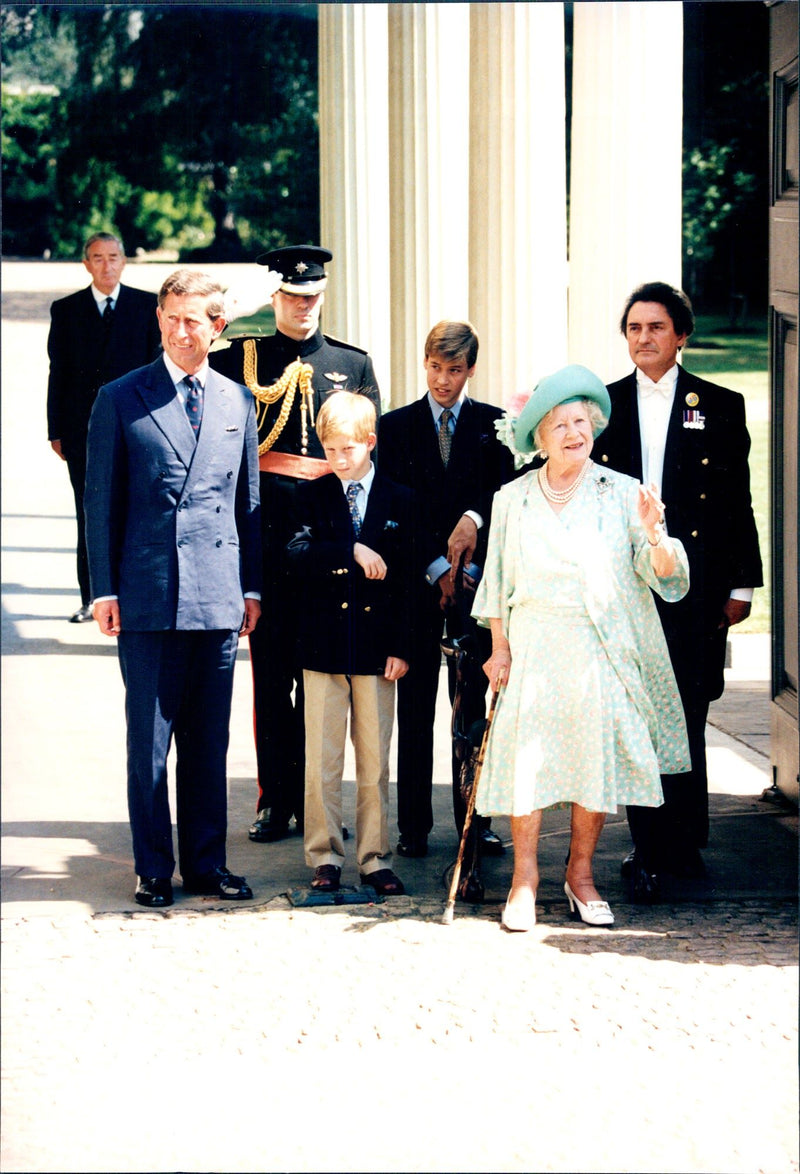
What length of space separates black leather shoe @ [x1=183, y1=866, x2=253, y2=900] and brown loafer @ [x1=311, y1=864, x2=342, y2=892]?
0.21 metres

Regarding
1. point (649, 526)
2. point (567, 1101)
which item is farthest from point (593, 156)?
point (567, 1101)

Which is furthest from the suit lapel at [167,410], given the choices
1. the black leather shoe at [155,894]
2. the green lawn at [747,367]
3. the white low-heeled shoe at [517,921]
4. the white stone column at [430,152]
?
the green lawn at [747,367]

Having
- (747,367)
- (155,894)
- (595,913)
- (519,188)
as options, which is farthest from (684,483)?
(747,367)

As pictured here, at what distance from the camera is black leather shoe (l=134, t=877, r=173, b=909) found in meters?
5.23

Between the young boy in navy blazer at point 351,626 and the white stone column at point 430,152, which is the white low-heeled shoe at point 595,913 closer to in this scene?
the young boy in navy blazer at point 351,626

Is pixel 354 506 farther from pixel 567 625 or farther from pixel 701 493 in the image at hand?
pixel 701 493

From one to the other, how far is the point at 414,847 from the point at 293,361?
1.71 meters

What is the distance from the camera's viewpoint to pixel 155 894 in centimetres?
524

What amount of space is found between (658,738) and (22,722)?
3.48 metres

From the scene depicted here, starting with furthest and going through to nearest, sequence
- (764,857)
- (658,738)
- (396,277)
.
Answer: (396,277)
(764,857)
(658,738)

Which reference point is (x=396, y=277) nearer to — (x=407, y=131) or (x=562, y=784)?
(x=407, y=131)

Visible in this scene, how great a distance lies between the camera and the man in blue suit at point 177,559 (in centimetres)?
512

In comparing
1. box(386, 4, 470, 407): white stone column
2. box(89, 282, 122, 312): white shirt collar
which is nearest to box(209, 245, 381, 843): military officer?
box(386, 4, 470, 407): white stone column

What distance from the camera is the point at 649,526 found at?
4.77 metres
